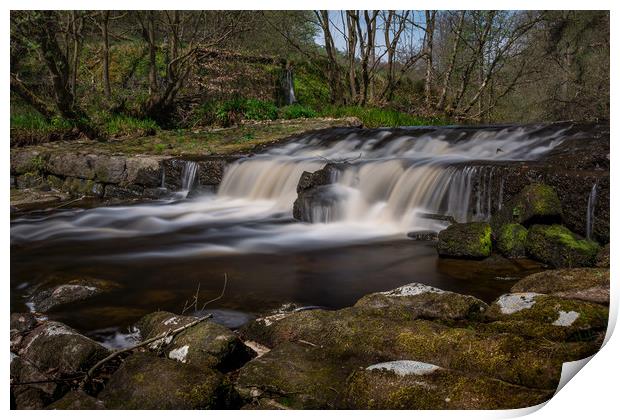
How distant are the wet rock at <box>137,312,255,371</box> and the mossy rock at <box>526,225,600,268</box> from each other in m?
2.40

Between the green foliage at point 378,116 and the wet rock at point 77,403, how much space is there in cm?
804

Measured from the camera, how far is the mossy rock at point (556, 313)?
7.18 feet

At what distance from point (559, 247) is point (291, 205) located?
2.77 m

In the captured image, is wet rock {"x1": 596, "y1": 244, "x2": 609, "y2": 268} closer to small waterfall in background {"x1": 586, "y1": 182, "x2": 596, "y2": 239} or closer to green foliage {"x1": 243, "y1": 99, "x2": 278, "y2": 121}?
small waterfall in background {"x1": 586, "y1": 182, "x2": 596, "y2": 239}

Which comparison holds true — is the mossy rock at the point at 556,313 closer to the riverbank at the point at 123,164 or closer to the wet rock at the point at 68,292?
the wet rock at the point at 68,292

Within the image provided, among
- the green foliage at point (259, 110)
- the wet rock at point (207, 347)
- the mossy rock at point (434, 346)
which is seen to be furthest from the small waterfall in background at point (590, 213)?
the green foliage at point (259, 110)

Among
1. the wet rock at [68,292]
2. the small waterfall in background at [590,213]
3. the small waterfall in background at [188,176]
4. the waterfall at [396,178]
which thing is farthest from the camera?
the small waterfall in background at [188,176]

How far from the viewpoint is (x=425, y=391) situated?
172cm

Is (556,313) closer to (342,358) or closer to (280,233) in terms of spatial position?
(342,358)

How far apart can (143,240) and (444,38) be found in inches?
178

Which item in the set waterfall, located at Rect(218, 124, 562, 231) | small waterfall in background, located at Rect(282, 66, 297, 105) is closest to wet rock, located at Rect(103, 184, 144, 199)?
waterfall, located at Rect(218, 124, 562, 231)

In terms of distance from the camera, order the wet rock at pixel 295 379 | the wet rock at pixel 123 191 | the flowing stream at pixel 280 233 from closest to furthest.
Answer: the wet rock at pixel 295 379, the flowing stream at pixel 280 233, the wet rock at pixel 123 191

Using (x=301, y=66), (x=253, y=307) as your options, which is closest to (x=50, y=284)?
(x=253, y=307)

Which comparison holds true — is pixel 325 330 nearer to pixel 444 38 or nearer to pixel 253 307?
pixel 253 307
